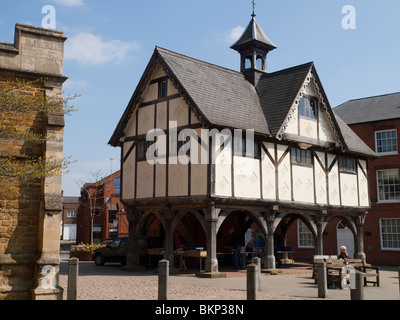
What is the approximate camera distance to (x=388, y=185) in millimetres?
29391

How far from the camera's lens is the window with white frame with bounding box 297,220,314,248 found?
31.5 m

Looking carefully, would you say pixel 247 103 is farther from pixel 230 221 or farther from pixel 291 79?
pixel 230 221

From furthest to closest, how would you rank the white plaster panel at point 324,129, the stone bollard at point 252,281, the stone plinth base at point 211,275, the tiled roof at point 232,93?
1. the white plaster panel at point 324,129
2. the tiled roof at point 232,93
3. the stone plinth base at point 211,275
4. the stone bollard at point 252,281

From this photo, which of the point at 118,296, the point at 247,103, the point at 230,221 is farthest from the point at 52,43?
the point at 230,221

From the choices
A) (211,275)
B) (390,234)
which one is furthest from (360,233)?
(211,275)

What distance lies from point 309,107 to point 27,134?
15557 millimetres

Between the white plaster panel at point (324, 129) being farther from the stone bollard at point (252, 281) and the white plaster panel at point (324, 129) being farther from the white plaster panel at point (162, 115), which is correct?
the stone bollard at point (252, 281)

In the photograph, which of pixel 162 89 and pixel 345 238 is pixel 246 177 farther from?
pixel 345 238

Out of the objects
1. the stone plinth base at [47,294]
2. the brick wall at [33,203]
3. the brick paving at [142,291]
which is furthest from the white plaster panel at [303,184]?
the stone plinth base at [47,294]

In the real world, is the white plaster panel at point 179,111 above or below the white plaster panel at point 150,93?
below

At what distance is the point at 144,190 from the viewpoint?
2153cm

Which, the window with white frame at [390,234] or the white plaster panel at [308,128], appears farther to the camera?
the window with white frame at [390,234]

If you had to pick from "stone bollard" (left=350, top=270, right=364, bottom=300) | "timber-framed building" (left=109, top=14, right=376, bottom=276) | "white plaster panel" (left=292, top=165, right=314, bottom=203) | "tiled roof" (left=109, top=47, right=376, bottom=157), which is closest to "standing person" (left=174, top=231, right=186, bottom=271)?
"timber-framed building" (left=109, top=14, right=376, bottom=276)

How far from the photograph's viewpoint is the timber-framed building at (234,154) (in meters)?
19.3
